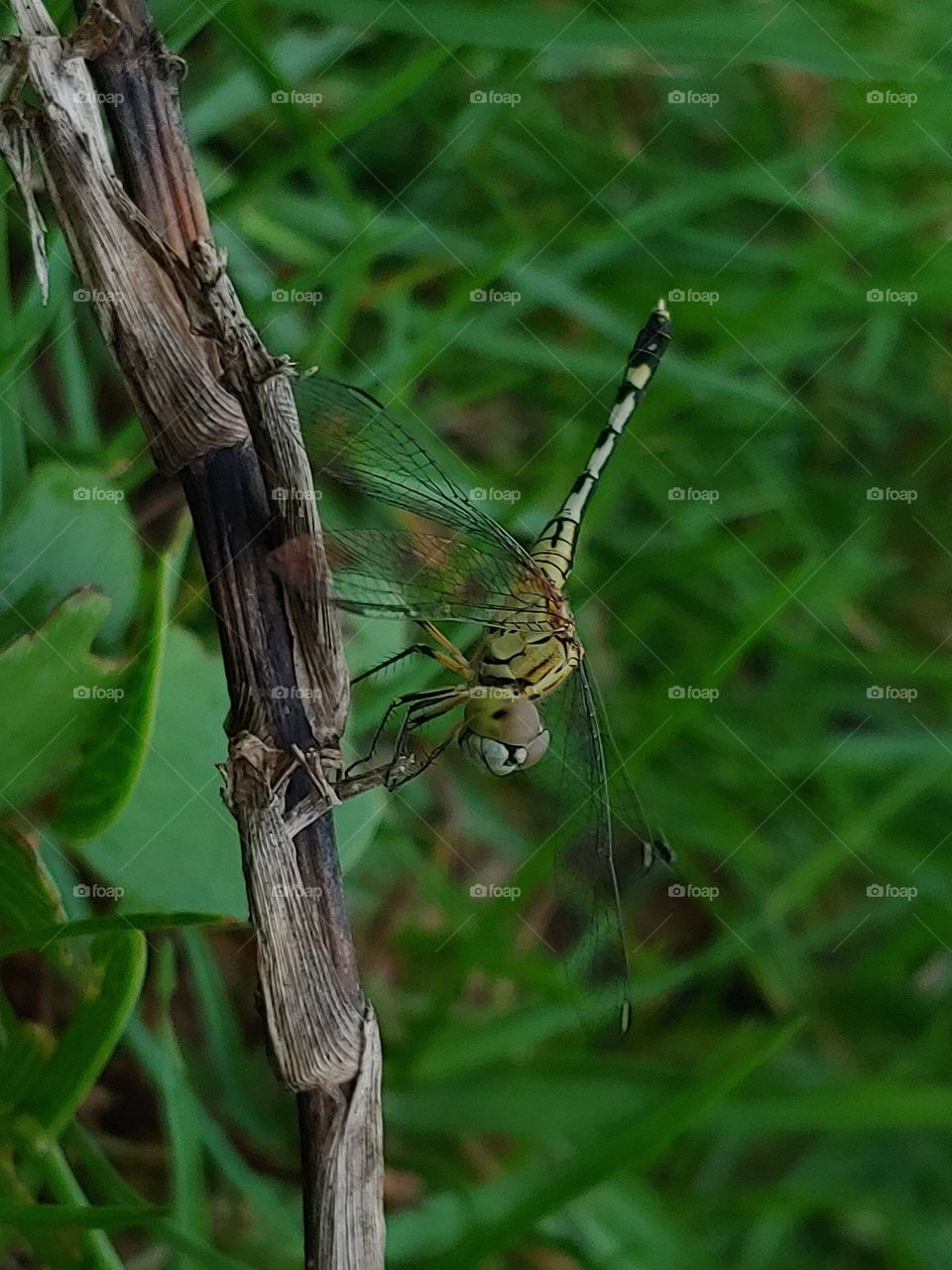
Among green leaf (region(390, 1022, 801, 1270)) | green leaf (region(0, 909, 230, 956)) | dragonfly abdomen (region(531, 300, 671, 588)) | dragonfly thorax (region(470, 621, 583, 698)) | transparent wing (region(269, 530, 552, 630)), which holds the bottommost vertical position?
green leaf (region(390, 1022, 801, 1270))

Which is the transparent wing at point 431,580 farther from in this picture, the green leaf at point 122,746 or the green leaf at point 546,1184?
the green leaf at point 546,1184

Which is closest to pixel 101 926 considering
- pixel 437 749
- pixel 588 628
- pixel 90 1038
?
pixel 90 1038

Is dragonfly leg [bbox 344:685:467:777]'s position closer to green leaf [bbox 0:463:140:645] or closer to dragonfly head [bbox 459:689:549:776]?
dragonfly head [bbox 459:689:549:776]

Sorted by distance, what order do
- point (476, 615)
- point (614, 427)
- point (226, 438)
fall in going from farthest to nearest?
point (614, 427), point (476, 615), point (226, 438)

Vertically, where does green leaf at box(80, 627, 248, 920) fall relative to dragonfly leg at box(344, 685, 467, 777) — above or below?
below

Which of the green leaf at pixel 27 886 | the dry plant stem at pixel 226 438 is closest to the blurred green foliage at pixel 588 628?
the green leaf at pixel 27 886

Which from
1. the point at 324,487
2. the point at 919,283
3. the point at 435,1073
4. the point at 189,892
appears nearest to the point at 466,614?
the point at 324,487

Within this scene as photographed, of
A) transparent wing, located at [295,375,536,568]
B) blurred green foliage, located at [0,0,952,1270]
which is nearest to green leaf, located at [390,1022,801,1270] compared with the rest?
blurred green foliage, located at [0,0,952,1270]

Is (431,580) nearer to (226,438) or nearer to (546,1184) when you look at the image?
(226,438)
